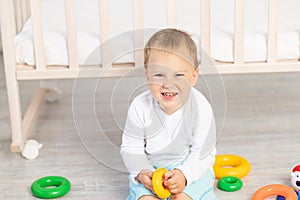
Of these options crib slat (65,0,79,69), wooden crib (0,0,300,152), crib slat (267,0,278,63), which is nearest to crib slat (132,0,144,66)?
wooden crib (0,0,300,152)

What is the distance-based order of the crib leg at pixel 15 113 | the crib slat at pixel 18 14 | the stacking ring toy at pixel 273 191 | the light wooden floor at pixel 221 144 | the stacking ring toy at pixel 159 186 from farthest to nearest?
the crib slat at pixel 18 14
the crib leg at pixel 15 113
the light wooden floor at pixel 221 144
the stacking ring toy at pixel 273 191
the stacking ring toy at pixel 159 186

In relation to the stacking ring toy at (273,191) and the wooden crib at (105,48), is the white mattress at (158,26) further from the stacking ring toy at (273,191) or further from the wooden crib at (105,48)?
the stacking ring toy at (273,191)

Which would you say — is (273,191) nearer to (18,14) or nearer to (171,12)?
(171,12)

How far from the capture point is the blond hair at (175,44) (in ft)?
5.17

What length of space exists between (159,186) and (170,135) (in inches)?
7.2

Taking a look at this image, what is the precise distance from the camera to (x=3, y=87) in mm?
2682

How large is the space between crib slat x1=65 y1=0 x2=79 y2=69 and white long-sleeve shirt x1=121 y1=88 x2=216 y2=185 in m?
0.31

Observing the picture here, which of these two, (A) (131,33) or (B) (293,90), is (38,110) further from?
(B) (293,90)

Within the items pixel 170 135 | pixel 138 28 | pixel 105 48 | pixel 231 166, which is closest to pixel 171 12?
pixel 138 28

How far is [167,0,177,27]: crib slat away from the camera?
71.4 inches

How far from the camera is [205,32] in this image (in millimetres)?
1825

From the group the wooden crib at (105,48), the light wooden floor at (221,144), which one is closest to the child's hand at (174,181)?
the light wooden floor at (221,144)

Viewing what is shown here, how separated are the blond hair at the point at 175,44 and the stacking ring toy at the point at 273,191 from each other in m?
0.38

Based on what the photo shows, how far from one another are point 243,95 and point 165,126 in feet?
2.98
